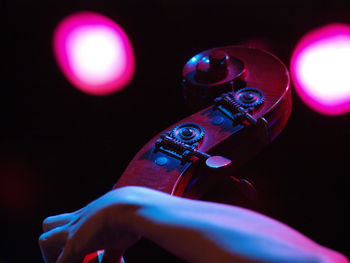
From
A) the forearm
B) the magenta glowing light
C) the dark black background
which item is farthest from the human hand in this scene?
the magenta glowing light

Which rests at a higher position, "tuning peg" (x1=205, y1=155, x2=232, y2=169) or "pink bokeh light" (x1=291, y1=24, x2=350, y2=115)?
"pink bokeh light" (x1=291, y1=24, x2=350, y2=115)

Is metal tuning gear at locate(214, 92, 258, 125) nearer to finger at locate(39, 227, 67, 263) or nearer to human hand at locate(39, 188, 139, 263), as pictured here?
human hand at locate(39, 188, 139, 263)

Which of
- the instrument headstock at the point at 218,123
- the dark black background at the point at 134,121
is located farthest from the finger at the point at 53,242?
the dark black background at the point at 134,121

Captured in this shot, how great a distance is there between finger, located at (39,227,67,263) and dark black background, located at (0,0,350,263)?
1908mm

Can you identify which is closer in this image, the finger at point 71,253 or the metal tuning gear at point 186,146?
the finger at point 71,253

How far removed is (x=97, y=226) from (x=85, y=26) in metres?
4.39

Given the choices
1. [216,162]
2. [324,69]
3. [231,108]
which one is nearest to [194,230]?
[216,162]

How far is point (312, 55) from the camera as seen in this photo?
4.67 metres

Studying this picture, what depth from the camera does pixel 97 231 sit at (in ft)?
4.16

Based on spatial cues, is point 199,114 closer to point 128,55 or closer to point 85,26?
point 128,55

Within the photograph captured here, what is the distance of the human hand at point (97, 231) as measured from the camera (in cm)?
116

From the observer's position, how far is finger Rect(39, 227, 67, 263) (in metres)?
1.53

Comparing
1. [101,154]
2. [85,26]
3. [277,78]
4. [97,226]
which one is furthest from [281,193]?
[85,26]

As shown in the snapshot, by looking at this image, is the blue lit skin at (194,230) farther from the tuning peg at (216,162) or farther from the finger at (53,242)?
the tuning peg at (216,162)
